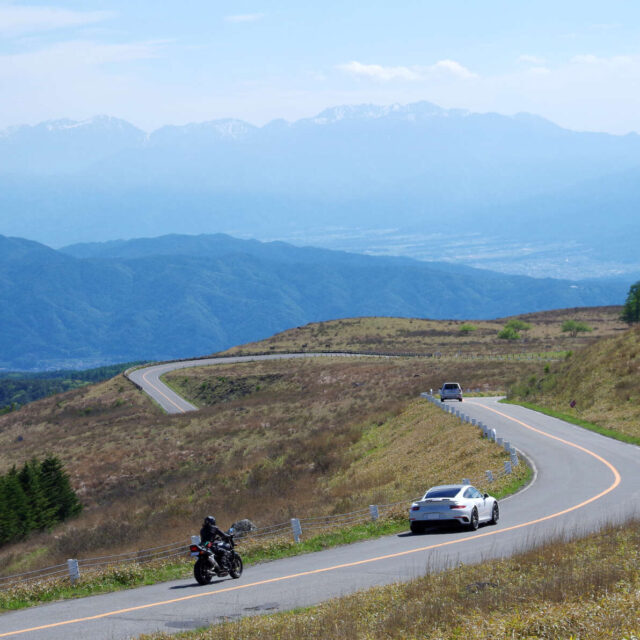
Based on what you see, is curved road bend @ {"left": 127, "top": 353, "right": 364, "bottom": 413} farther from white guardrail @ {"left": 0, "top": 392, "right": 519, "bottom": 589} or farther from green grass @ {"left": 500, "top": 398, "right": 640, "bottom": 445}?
white guardrail @ {"left": 0, "top": 392, "right": 519, "bottom": 589}

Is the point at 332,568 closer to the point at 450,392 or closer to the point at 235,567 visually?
the point at 235,567

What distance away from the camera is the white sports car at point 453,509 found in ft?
69.1

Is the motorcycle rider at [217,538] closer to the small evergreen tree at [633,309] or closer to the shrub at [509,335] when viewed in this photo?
the shrub at [509,335]

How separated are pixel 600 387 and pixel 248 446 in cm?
2345

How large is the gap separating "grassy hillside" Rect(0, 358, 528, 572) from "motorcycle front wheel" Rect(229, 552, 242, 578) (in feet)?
35.1

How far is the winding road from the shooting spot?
14.4 meters

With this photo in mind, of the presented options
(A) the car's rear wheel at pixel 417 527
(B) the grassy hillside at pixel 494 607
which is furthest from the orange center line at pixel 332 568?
(B) the grassy hillside at pixel 494 607

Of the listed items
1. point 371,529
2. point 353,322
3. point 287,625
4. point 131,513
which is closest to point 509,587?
point 287,625

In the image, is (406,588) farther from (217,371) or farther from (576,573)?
(217,371)

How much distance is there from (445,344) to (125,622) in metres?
101

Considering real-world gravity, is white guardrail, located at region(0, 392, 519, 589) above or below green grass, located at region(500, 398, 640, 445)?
above

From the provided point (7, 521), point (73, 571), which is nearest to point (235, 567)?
point (73, 571)

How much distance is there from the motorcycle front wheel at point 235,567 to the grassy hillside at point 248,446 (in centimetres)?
1070

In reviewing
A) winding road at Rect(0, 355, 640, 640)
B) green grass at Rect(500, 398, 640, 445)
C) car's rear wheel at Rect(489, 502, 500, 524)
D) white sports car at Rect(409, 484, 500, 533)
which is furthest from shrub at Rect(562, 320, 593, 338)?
white sports car at Rect(409, 484, 500, 533)
